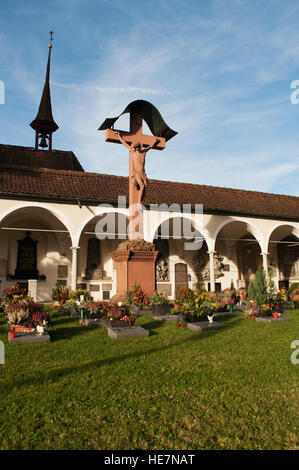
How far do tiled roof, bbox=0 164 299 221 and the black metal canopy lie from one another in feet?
20.9

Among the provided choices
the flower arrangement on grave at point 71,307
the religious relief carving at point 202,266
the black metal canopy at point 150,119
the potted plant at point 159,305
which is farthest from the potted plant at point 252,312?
the religious relief carving at point 202,266

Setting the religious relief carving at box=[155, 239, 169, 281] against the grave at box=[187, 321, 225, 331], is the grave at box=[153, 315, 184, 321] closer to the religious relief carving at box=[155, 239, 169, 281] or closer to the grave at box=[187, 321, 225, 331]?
the grave at box=[187, 321, 225, 331]

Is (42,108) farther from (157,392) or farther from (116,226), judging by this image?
(157,392)

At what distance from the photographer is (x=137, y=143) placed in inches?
456

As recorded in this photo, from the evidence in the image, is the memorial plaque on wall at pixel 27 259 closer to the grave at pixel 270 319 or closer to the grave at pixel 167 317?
the grave at pixel 167 317

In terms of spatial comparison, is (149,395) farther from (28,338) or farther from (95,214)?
(95,214)

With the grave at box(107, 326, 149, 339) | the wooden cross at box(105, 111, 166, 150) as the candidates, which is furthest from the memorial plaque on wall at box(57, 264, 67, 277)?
the grave at box(107, 326, 149, 339)

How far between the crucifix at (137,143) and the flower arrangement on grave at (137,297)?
5.58 feet

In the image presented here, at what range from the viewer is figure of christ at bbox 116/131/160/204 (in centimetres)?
1140

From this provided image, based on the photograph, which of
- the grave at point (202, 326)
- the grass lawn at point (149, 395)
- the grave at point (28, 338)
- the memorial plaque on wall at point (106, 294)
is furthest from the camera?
the memorial plaque on wall at point (106, 294)

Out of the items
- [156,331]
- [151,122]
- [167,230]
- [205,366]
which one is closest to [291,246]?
[167,230]

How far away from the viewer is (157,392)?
12.8ft

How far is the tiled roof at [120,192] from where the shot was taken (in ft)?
55.9

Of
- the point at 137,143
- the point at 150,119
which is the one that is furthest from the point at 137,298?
the point at 150,119
